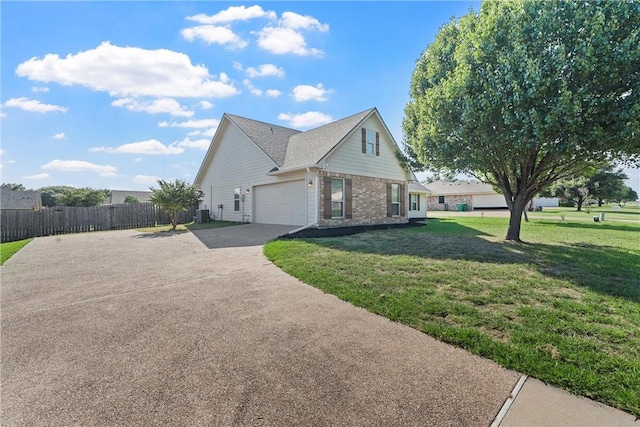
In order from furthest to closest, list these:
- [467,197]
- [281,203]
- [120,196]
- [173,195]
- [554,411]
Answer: [120,196]
[467,197]
[173,195]
[281,203]
[554,411]

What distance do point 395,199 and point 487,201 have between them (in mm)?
33120

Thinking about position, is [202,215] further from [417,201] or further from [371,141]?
[417,201]

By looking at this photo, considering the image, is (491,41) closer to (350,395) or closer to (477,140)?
(477,140)

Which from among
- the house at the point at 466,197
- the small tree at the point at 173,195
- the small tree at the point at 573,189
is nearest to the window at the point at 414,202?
the small tree at the point at 173,195

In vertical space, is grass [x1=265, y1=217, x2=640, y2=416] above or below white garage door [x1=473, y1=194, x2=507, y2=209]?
below

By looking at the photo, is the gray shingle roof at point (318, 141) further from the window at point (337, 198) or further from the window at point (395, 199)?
the window at point (395, 199)

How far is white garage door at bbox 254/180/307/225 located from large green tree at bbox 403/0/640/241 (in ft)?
22.3

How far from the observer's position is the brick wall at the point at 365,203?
13.5 meters

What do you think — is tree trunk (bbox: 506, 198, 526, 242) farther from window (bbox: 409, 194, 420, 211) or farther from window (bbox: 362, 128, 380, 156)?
window (bbox: 409, 194, 420, 211)

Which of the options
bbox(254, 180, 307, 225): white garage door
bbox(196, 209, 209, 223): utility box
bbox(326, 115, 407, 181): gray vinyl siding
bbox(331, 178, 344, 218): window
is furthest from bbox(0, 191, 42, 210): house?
bbox(326, 115, 407, 181): gray vinyl siding

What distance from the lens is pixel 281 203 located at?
14758 mm

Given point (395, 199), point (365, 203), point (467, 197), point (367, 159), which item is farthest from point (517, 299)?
point (467, 197)

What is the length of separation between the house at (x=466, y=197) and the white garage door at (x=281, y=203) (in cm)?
3170

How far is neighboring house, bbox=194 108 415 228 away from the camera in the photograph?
13.3 metres
